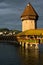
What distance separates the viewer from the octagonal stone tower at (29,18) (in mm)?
68562

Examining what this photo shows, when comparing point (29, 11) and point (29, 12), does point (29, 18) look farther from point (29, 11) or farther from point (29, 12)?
point (29, 11)

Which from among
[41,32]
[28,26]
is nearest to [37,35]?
[41,32]

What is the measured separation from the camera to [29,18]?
68750mm

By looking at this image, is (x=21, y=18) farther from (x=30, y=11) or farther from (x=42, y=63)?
(x=42, y=63)

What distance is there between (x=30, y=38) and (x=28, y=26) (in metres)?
15.5

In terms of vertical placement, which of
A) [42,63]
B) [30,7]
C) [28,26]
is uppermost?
[30,7]

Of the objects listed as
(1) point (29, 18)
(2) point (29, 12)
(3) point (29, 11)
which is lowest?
(1) point (29, 18)

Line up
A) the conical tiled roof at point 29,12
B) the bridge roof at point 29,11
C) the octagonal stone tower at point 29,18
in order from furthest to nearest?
the bridge roof at point 29,11 → the conical tiled roof at point 29,12 → the octagonal stone tower at point 29,18

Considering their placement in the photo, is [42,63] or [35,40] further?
[35,40]

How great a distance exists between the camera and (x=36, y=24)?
231 feet

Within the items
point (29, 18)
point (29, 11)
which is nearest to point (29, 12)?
point (29, 11)

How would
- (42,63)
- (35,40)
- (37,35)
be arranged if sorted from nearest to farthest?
1. (42,63)
2. (35,40)
3. (37,35)

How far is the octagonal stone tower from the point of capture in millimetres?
68562

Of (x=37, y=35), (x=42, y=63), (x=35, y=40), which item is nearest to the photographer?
(x=42, y=63)
